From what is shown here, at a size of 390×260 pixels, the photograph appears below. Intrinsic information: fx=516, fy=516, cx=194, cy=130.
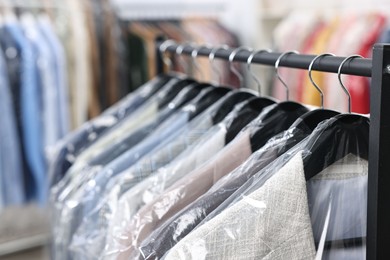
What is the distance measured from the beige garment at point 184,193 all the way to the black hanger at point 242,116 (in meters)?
0.07

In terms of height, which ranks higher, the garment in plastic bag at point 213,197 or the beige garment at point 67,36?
the beige garment at point 67,36

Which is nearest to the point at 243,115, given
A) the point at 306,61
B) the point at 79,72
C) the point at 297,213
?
the point at 306,61

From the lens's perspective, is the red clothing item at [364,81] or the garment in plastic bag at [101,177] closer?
the garment in plastic bag at [101,177]

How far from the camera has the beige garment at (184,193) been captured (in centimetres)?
72

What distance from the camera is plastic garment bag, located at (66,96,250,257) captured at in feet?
2.70

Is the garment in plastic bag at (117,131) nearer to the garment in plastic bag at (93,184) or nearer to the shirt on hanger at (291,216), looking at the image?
the garment in plastic bag at (93,184)

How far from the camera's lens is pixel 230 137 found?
2.61 ft

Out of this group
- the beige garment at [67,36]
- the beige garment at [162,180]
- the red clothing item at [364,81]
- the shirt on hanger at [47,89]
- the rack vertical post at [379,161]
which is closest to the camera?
the rack vertical post at [379,161]

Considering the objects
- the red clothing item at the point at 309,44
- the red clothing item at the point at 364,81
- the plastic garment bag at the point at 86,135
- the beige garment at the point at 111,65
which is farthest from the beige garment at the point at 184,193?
→ the beige garment at the point at 111,65

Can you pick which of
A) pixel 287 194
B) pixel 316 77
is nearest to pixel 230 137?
pixel 287 194

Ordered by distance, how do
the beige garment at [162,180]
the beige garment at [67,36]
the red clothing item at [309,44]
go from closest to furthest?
the beige garment at [162,180], the red clothing item at [309,44], the beige garment at [67,36]

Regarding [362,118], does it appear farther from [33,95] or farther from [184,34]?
[184,34]

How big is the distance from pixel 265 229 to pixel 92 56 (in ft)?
5.79

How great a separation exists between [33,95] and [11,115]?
11 cm
